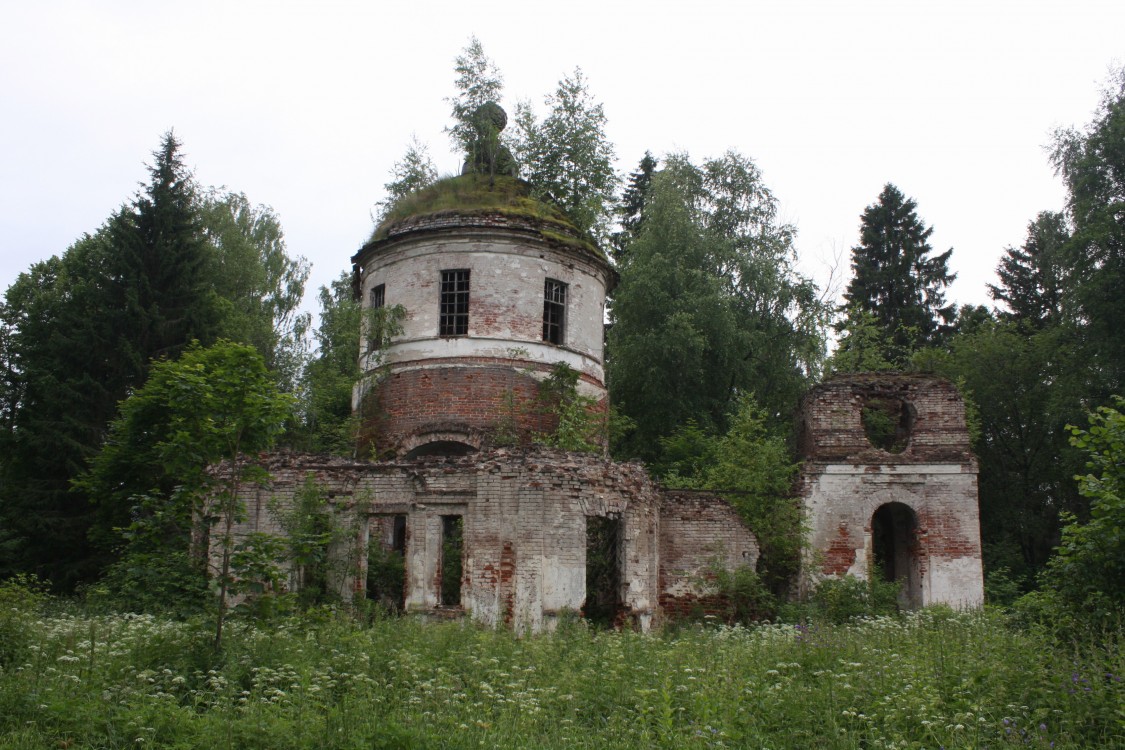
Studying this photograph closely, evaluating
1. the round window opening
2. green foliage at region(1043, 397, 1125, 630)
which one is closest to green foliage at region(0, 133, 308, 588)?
the round window opening

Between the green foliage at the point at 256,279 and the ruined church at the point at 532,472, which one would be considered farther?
the green foliage at the point at 256,279

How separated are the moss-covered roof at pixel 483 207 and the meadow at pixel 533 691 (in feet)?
34.6

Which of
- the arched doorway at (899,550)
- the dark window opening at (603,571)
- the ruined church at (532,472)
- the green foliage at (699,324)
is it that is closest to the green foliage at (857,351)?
the green foliage at (699,324)

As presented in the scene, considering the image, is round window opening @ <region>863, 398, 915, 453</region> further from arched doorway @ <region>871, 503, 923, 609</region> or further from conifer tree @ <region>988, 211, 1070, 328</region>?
conifer tree @ <region>988, 211, 1070, 328</region>

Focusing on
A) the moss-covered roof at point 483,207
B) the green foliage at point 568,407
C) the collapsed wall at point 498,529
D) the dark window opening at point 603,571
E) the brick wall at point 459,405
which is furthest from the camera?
the moss-covered roof at point 483,207

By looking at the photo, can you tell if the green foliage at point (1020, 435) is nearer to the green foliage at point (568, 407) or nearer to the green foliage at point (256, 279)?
the green foliage at point (568, 407)

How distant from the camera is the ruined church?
14453 millimetres


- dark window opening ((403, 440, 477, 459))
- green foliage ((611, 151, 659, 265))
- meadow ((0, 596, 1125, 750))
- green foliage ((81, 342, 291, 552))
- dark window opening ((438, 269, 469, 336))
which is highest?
green foliage ((611, 151, 659, 265))

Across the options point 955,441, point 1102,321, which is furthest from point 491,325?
point 1102,321

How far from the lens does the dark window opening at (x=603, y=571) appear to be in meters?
15.4

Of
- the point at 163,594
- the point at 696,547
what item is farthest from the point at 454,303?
the point at 163,594

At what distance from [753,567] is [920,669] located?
850 centimetres

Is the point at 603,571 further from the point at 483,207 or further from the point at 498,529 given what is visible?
the point at 483,207

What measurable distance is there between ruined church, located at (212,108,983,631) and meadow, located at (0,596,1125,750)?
3.75 m
